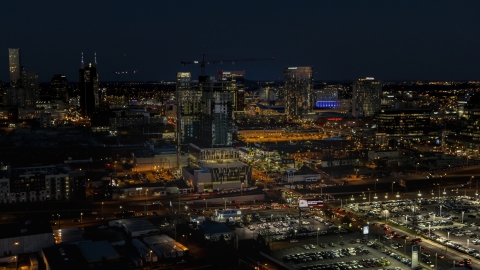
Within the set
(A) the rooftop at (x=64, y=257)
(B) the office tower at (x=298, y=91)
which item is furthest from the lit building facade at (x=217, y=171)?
(B) the office tower at (x=298, y=91)

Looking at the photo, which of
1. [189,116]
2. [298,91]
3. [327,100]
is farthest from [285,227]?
[327,100]

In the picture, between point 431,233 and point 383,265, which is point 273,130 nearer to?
point 431,233

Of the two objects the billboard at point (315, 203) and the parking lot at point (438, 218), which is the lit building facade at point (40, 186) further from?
the parking lot at point (438, 218)

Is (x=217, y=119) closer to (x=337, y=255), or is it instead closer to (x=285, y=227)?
(x=285, y=227)

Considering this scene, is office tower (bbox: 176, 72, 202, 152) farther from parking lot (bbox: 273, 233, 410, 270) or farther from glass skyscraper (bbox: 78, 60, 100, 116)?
glass skyscraper (bbox: 78, 60, 100, 116)

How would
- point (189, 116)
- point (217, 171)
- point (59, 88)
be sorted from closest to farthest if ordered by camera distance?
1. point (217, 171)
2. point (189, 116)
3. point (59, 88)

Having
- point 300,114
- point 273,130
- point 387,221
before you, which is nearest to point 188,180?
point 387,221

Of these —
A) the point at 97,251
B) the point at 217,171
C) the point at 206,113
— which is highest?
the point at 206,113

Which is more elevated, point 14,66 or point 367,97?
point 14,66
